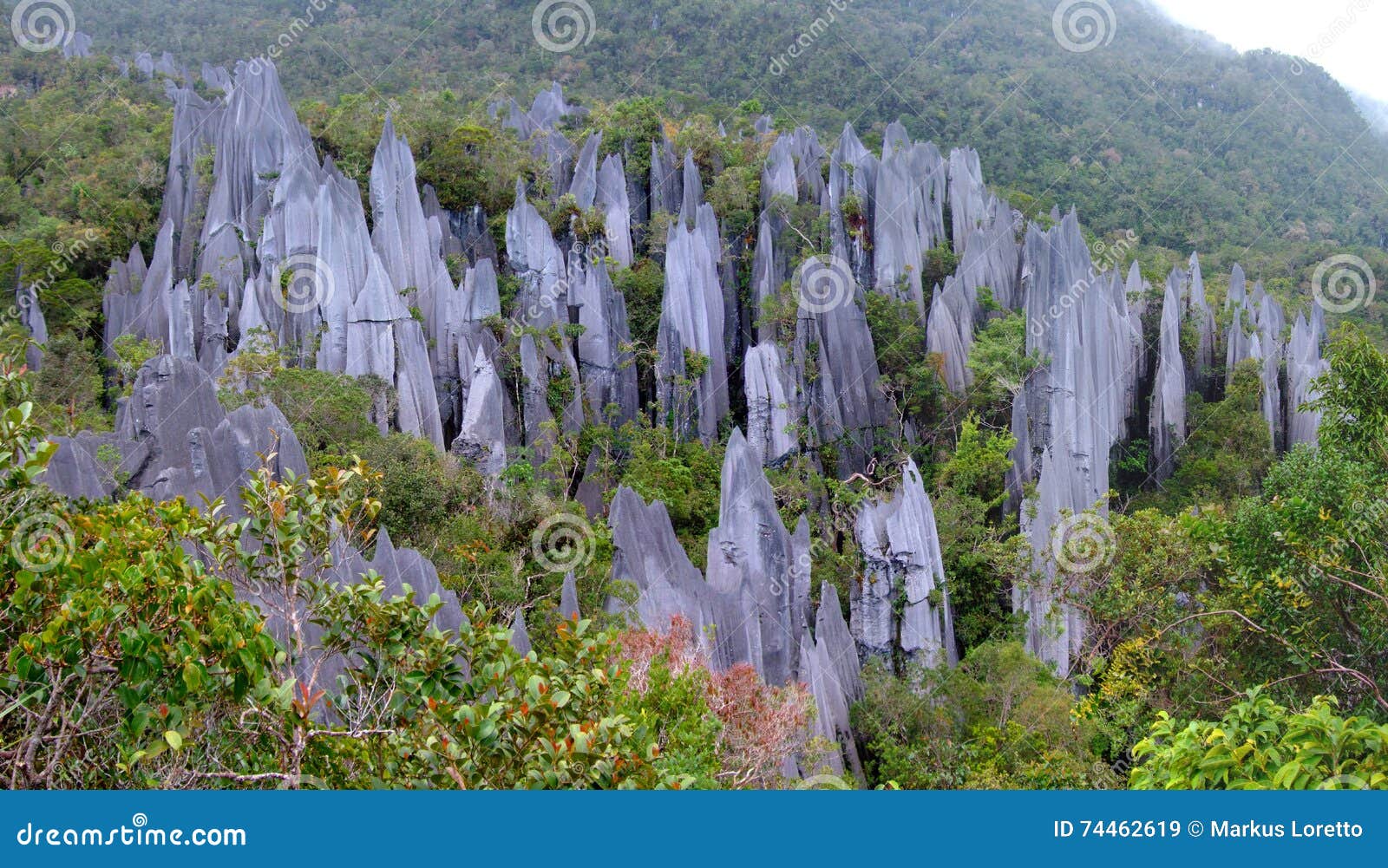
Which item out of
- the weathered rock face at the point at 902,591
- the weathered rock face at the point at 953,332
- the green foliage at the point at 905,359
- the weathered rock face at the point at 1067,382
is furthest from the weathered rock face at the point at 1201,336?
the weathered rock face at the point at 902,591

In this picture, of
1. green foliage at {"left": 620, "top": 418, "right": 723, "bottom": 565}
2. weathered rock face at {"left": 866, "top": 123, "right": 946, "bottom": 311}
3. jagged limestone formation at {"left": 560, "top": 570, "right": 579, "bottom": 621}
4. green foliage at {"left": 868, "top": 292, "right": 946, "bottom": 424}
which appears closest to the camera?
jagged limestone formation at {"left": 560, "top": 570, "right": 579, "bottom": 621}

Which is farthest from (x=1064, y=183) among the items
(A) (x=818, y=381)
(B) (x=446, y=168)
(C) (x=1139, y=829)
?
(C) (x=1139, y=829)

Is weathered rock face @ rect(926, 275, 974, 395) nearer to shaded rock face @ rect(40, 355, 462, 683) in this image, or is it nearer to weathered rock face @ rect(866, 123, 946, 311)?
weathered rock face @ rect(866, 123, 946, 311)

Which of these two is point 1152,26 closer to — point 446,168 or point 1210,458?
point 1210,458

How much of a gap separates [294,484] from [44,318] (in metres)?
22.3

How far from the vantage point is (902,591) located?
16.4 meters

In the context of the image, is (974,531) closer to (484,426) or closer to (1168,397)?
(484,426)

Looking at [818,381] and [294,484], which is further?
[818,381]

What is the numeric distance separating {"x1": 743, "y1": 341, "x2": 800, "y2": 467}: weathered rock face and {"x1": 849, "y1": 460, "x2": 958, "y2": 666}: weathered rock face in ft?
18.1

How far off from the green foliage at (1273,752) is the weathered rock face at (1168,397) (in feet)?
67.7

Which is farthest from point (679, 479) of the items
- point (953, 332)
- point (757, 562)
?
point (953, 332)

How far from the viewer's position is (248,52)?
43062 mm

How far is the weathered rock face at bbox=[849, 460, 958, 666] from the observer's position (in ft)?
53.3

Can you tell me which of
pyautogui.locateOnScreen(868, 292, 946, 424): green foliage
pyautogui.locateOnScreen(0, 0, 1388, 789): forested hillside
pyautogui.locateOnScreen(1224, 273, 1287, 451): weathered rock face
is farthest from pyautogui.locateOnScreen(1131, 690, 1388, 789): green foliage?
pyautogui.locateOnScreen(1224, 273, 1287, 451): weathered rock face
